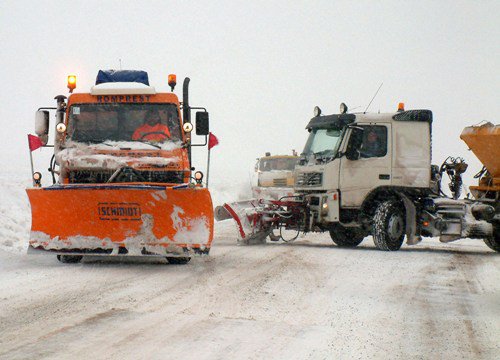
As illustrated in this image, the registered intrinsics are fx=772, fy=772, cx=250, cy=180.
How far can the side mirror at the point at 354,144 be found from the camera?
14211 millimetres

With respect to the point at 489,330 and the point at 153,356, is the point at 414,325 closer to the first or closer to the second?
the point at 489,330

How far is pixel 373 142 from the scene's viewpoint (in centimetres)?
1448

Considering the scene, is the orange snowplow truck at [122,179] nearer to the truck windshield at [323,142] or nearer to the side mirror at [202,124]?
the side mirror at [202,124]

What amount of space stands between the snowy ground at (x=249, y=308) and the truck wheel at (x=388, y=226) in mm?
1651

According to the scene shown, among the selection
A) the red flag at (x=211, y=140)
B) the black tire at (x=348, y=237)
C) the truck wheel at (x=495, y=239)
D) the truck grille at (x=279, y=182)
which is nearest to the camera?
the red flag at (x=211, y=140)

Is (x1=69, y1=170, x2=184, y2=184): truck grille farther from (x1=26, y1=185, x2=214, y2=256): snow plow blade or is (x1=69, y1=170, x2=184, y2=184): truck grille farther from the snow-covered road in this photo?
the snow-covered road

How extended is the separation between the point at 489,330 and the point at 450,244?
11594 millimetres

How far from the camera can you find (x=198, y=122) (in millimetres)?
11656

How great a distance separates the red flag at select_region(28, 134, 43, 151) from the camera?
38.4ft

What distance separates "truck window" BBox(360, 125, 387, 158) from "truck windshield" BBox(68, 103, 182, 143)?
167 inches

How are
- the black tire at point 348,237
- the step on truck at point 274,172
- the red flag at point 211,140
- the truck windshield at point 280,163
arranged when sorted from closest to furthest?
the red flag at point 211,140 < the black tire at point 348,237 < the step on truck at point 274,172 < the truck windshield at point 280,163

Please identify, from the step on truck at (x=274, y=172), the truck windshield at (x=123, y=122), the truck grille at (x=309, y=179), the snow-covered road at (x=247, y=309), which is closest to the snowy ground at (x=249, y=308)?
the snow-covered road at (x=247, y=309)

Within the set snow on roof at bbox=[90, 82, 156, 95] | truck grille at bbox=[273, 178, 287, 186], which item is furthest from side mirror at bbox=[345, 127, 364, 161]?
truck grille at bbox=[273, 178, 287, 186]

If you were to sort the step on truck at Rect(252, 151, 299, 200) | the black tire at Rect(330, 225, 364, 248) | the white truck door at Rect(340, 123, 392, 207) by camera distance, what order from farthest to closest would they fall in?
the step on truck at Rect(252, 151, 299, 200)
the black tire at Rect(330, 225, 364, 248)
the white truck door at Rect(340, 123, 392, 207)
